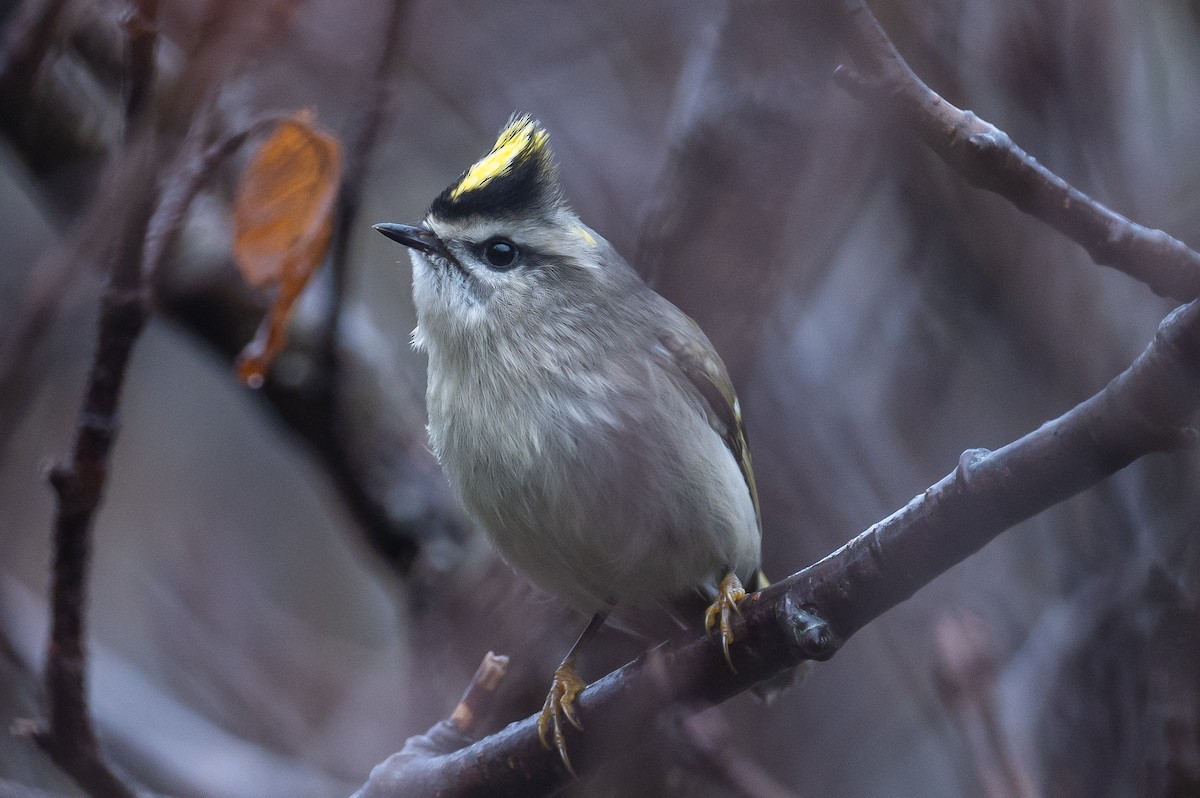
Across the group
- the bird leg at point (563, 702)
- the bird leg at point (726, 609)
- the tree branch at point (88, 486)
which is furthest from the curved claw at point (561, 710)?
the tree branch at point (88, 486)

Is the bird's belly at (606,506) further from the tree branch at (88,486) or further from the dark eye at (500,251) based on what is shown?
the tree branch at (88,486)

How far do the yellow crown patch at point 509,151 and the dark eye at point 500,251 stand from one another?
11 cm

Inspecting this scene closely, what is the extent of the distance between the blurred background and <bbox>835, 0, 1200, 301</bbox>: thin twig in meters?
0.70

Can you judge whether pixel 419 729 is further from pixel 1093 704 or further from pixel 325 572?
pixel 325 572

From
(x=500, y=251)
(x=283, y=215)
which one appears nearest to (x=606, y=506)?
(x=500, y=251)

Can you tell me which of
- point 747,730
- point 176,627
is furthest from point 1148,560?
point 176,627

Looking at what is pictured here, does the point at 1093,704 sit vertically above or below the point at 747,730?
above

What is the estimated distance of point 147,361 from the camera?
4.54 m

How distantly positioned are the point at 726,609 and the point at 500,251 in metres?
0.81

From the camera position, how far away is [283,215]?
1.70m

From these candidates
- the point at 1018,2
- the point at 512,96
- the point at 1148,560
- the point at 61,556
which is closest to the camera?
the point at 61,556

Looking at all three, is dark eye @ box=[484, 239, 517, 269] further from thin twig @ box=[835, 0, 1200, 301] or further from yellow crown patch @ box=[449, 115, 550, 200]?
thin twig @ box=[835, 0, 1200, 301]

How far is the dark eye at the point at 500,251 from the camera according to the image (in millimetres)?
2109

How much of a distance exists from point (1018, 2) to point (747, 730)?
1.89 metres
